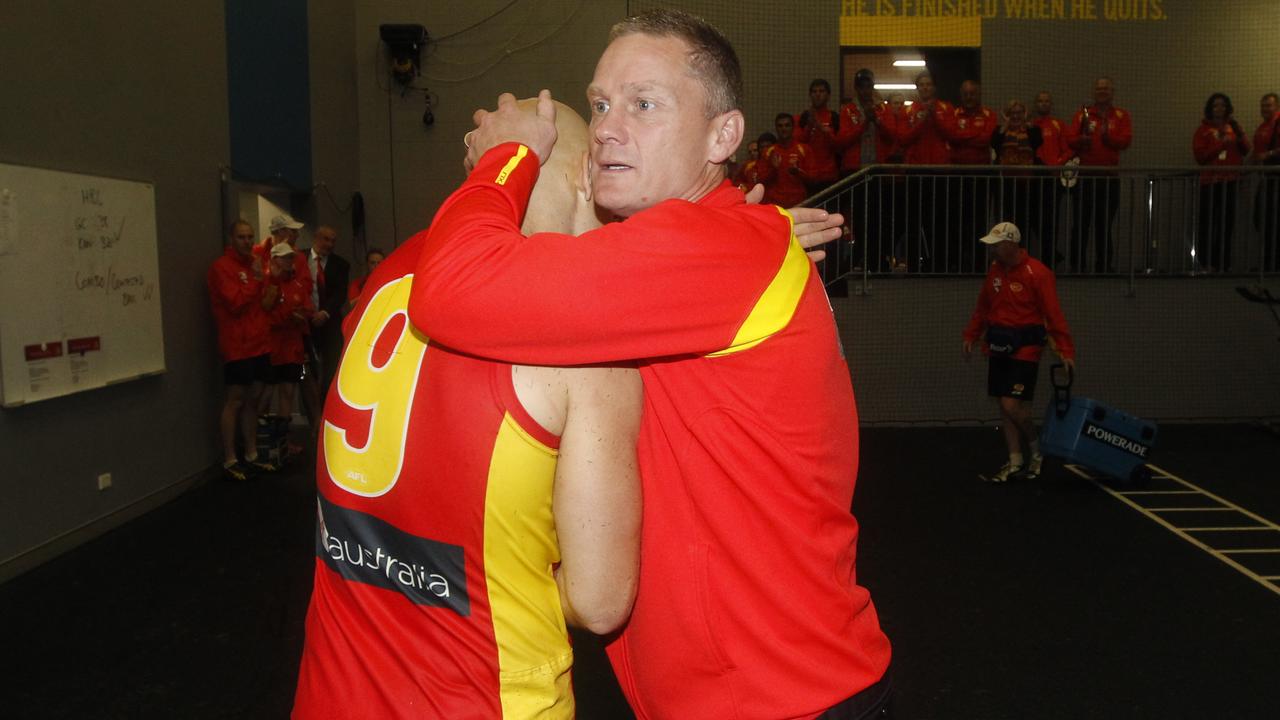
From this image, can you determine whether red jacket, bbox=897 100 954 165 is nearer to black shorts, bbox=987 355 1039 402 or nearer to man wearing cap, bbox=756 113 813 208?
man wearing cap, bbox=756 113 813 208

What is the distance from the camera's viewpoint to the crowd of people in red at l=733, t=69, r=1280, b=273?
9891mm

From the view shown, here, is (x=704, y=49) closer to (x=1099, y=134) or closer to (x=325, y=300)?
(x=325, y=300)

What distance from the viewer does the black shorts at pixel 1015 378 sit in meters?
7.39

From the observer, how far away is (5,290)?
17.4ft

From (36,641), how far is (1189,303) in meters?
9.77

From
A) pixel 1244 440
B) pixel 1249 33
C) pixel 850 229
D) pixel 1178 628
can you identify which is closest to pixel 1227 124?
pixel 1249 33

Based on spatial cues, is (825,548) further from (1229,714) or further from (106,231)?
(106,231)

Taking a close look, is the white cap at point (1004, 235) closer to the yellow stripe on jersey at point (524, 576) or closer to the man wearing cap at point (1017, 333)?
the man wearing cap at point (1017, 333)

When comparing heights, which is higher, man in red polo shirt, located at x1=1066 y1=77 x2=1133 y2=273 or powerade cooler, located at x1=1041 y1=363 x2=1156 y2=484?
man in red polo shirt, located at x1=1066 y1=77 x2=1133 y2=273

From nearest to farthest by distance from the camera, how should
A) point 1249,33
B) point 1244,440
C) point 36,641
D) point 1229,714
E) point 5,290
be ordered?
point 1229,714 < point 36,641 < point 5,290 < point 1244,440 < point 1249,33

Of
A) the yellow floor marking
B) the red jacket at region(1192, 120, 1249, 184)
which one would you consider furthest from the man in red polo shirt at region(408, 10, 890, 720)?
the red jacket at region(1192, 120, 1249, 184)

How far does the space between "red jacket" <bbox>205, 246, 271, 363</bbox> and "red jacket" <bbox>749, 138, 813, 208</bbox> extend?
480 cm

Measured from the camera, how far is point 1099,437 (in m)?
7.23

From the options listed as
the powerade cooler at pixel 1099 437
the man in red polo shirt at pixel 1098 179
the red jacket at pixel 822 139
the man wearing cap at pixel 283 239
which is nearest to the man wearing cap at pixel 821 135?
the red jacket at pixel 822 139
